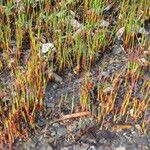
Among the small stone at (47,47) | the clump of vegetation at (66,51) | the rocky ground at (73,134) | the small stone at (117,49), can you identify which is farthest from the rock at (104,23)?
the rocky ground at (73,134)

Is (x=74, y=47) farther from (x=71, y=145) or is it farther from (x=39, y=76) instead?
(x=71, y=145)

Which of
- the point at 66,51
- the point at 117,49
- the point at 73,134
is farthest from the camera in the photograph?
the point at 117,49

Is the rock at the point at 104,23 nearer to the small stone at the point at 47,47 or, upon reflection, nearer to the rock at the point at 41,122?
the small stone at the point at 47,47

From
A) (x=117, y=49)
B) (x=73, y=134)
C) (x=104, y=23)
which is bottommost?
(x=73, y=134)

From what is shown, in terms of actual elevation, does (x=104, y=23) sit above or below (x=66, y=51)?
above

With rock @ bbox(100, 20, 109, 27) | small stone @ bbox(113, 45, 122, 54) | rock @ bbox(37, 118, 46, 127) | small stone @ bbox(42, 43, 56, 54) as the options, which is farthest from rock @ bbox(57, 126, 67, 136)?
rock @ bbox(100, 20, 109, 27)

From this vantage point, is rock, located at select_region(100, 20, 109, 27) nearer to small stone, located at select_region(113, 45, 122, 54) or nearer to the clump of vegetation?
the clump of vegetation

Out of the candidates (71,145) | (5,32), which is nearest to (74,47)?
(5,32)

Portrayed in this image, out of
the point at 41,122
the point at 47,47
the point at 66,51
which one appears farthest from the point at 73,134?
the point at 47,47

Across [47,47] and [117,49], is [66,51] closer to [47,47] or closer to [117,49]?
[47,47]
